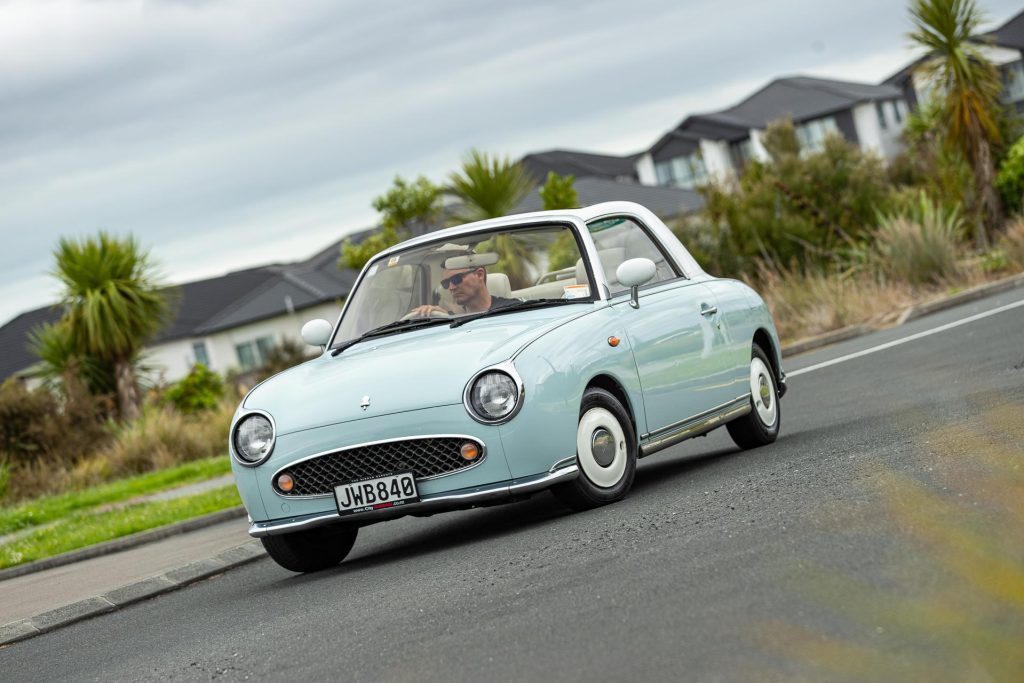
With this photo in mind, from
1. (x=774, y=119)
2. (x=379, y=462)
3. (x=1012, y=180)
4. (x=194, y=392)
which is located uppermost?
(x=774, y=119)

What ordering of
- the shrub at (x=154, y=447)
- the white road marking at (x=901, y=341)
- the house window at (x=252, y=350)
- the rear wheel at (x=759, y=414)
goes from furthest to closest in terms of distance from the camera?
the house window at (x=252, y=350)
the shrub at (x=154, y=447)
the white road marking at (x=901, y=341)
the rear wheel at (x=759, y=414)

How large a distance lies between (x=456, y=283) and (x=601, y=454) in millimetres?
1604

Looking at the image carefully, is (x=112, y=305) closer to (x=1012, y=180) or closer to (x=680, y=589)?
(x=1012, y=180)

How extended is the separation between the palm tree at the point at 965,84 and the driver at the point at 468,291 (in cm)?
2022

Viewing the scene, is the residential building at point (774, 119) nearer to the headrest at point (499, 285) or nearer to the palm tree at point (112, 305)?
the palm tree at point (112, 305)

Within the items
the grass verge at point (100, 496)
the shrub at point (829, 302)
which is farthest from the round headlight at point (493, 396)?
the shrub at point (829, 302)

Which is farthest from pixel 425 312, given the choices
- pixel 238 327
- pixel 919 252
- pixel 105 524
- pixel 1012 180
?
pixel 238 327

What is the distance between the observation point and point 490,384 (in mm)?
7301

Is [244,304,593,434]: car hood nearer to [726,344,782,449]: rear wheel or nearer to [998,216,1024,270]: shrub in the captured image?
[726,344,782,449]: rear wheel

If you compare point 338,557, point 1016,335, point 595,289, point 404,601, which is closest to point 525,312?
point 595,289

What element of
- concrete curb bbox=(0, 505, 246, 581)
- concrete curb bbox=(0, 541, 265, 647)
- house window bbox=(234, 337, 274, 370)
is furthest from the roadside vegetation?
house window bbox=(234, 337, 274, 370)

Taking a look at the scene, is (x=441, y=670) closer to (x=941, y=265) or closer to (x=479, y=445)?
(x=479, y=445)

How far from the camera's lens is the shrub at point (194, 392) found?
3122cm

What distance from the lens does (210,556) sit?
32.8ft
